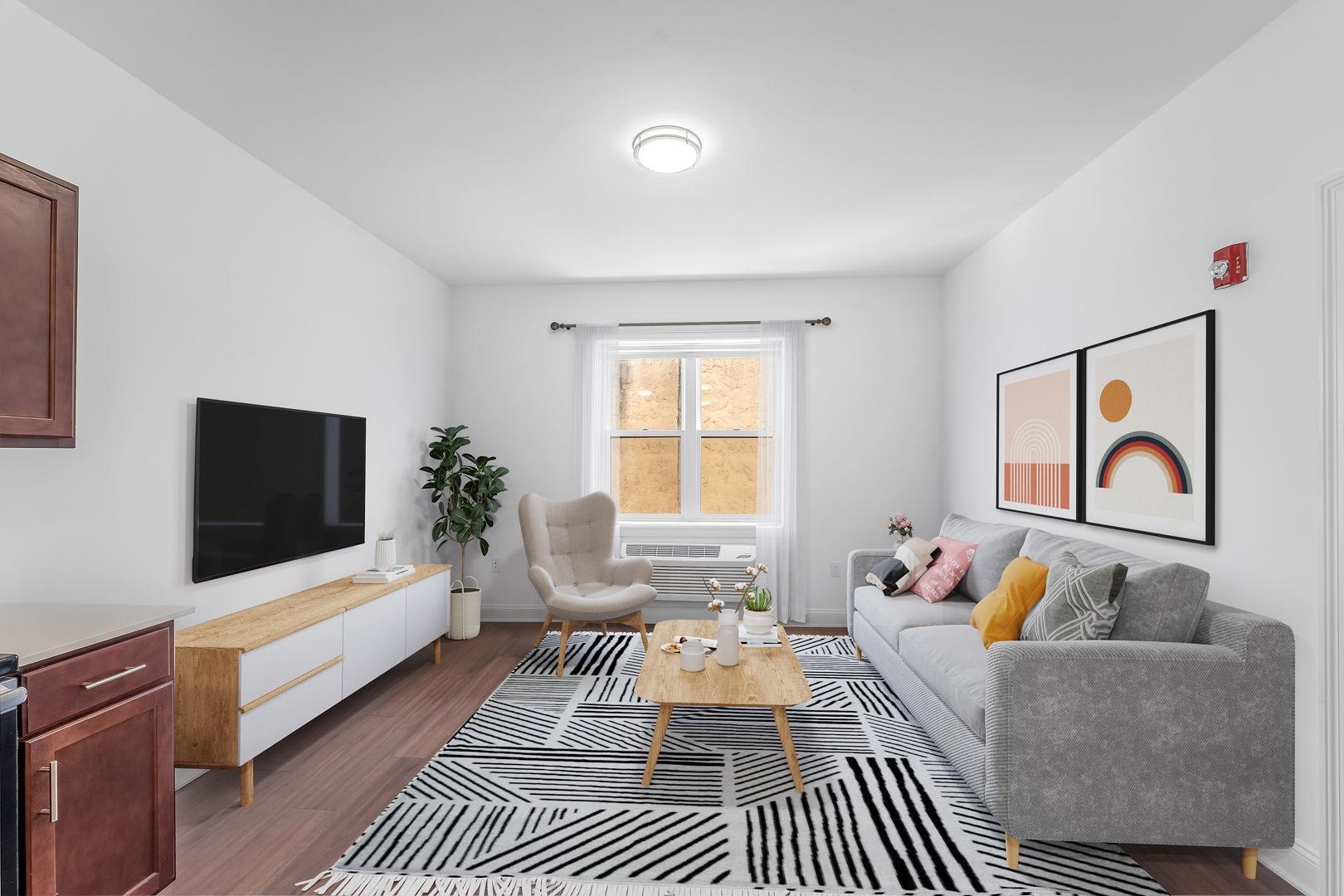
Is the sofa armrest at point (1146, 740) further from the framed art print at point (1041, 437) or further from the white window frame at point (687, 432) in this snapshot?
the white window frame at point (687, 432)

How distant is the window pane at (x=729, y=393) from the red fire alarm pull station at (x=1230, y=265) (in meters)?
3.26

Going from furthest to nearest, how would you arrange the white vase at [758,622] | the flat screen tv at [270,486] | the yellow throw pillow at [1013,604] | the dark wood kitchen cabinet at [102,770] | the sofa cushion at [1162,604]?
the white vase at [758,622]
the flat screen tv at [270,486]
the yellow throw pillow at [1013,604]
the sofa cushion at [1162,604]
the dark wood kitchen cabinet at [102,770]

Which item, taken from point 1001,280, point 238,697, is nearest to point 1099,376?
point 1001,280

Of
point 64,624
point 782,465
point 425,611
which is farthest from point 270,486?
point 782,465

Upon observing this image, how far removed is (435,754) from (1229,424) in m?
3.37

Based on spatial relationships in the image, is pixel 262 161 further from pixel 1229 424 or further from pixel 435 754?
pixel 1229 424

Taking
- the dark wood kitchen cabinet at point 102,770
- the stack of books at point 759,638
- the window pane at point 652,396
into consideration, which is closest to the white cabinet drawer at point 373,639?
the dark wood kitchen cabinet at point 102,770

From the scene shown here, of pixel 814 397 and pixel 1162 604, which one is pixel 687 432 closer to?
pixel 814 397

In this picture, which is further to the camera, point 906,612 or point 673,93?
point 906,612

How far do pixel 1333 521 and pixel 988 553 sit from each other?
1652mm

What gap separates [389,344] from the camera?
438 cm

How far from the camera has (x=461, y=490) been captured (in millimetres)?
4875

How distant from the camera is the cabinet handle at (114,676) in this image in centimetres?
168

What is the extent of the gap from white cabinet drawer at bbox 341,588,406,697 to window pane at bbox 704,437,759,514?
253 cm
